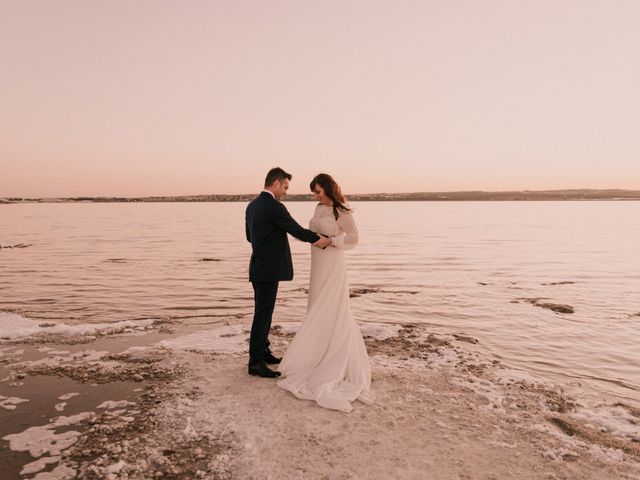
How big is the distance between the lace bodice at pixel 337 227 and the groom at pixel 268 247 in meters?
0.15

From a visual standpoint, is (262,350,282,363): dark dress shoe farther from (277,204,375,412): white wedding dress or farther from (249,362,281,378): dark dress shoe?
(277,204,375,412): white wedding dress

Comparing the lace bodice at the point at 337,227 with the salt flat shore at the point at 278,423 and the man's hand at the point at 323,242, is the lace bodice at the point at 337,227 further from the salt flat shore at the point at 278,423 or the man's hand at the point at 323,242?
the salt flat shore at the point at 278,423

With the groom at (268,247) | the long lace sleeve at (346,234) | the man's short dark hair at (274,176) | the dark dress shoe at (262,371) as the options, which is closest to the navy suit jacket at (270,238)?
the groom at (268,247)

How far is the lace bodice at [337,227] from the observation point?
6.69 metres

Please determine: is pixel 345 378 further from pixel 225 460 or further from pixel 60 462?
pixel 60 462

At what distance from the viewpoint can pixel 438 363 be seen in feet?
25.3

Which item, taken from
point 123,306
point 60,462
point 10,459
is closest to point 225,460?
point 60,462

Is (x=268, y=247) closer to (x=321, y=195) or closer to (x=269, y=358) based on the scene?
(x=321, y=195)

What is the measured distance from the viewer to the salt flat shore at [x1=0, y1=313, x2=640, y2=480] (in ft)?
14.5

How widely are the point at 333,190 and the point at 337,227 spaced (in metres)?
0.51

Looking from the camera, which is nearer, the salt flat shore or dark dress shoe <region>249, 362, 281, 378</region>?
the salt flat shore

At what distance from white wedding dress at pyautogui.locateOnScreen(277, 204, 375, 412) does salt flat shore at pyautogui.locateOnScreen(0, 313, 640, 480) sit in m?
0.38

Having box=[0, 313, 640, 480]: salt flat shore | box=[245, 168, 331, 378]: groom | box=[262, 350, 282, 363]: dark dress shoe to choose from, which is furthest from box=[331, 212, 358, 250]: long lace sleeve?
box=[262, 350, 282, 363]: dark dress shoe

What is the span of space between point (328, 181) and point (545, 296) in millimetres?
10151
